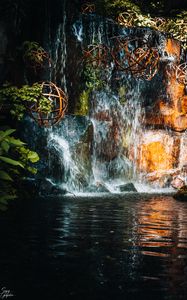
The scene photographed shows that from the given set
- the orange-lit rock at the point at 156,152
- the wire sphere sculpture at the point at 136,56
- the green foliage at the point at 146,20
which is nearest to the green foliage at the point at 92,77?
the wire sphere sculpture at the point at 136,56

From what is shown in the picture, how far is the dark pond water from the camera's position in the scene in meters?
3.04

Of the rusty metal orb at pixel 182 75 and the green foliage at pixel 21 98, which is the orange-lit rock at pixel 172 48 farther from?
the green foliage at pixel 21 98

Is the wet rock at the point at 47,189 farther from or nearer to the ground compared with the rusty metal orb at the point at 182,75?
nearer to the ground

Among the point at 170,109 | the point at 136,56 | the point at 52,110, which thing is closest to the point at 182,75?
the point at 170,109

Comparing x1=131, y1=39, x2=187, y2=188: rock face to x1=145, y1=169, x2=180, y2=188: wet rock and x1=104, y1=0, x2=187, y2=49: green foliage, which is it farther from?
x1=104, y1=0, x2=187, y2=49: green foliage

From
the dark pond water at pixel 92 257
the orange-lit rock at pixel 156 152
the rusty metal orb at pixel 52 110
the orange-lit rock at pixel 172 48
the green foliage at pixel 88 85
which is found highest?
the orange-lit rock at pixel 172 48

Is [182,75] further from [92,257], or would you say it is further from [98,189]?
[92,257]

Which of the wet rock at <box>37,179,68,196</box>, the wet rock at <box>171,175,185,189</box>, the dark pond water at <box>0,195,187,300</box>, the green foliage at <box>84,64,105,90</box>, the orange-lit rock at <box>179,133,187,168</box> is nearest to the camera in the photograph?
the dark pond water at <box>0,195,187,300</box>

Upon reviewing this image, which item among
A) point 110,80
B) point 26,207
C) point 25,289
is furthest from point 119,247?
point 110,80

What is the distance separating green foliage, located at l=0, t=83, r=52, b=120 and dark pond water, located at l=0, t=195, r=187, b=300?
5418 mm

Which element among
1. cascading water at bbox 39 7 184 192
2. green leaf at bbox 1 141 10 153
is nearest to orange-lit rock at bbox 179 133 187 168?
cascading water at bbox 39 7 184 192

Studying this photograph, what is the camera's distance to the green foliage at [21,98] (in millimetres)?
11969

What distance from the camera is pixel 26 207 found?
332 inches

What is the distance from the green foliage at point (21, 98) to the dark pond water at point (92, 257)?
5.42 metres
